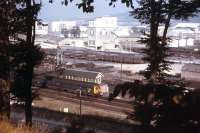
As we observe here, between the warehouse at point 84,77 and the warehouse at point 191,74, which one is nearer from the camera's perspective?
the warehouse at point 84,77

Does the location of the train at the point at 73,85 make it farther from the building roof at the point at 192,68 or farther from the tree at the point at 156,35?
the tree at the point at 156,35

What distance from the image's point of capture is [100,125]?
2402 centimetres

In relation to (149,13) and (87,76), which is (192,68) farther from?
→ (149,13)

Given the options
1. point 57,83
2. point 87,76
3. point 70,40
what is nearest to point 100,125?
point 57,83

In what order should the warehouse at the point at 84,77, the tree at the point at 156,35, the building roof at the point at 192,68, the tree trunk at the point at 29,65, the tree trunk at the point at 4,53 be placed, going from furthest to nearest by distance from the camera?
1. the building roof at the point at 192,68
2. the warehouse at the point at 84,77
3. the tree at the point at 156,35
4. the tree trunk at the point at 29,65
5. the tree trunk at the point at 4,53

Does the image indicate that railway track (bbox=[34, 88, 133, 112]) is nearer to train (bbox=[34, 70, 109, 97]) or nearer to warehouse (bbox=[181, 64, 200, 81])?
train (bbox=[34, 70, 109, 97])

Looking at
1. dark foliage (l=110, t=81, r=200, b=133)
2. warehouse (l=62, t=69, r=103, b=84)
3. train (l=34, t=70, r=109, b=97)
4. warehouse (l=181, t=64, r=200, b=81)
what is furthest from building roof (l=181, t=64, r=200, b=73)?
dark foliage (l=110, t=81, r=200, b=133)

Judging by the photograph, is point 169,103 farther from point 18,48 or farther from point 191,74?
point 191,74

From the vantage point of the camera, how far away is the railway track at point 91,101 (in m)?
32.0

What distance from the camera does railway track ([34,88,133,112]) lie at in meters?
32.0

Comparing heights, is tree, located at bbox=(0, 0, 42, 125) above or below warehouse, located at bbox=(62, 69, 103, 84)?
above

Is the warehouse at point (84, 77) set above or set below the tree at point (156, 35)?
below

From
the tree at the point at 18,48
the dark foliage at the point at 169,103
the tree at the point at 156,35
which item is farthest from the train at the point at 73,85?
the dark foliage at the point at 169,103

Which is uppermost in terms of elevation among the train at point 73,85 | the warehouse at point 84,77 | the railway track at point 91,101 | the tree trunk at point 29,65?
the tree trunk at point 29,65
